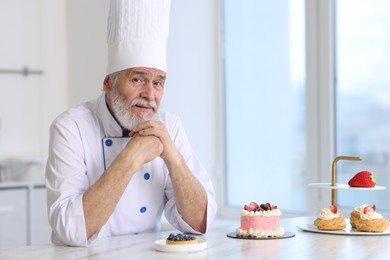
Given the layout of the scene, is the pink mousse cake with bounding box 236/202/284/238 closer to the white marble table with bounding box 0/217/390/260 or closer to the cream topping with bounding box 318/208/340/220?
the white marble table with bounding box 0/217/390/260

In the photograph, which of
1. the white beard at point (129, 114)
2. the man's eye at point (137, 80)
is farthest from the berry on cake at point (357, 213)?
the man's eye at point (137, 80)

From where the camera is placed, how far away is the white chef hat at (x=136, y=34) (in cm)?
235

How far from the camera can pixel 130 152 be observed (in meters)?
2.16

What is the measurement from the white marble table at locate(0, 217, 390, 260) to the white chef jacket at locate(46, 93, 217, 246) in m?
0.16

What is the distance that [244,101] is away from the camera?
4.04 meters

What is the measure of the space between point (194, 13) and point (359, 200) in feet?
4.53

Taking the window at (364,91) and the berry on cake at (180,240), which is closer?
the berry on cake at (180,240)

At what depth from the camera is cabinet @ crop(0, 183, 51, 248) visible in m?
3.79

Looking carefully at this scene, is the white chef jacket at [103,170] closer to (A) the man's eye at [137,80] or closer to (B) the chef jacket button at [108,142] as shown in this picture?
(B) the chef jacket button at [108,142]

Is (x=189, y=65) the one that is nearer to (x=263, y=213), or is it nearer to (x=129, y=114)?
(x=129, y=114)

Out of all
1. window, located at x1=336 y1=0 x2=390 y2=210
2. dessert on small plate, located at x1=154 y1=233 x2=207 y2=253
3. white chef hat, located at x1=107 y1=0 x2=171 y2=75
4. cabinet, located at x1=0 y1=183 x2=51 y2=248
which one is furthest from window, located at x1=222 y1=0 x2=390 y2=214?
dessert on small plate, located at x1=154 y1=233 x2=207 y2=253

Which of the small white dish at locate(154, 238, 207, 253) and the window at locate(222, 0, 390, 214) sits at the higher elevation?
the window at locate(222, 0, 390, 214)

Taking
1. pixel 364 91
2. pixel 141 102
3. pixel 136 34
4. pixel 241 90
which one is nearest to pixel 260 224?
pixel 141 102

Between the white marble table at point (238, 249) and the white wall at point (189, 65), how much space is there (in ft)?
6.37
